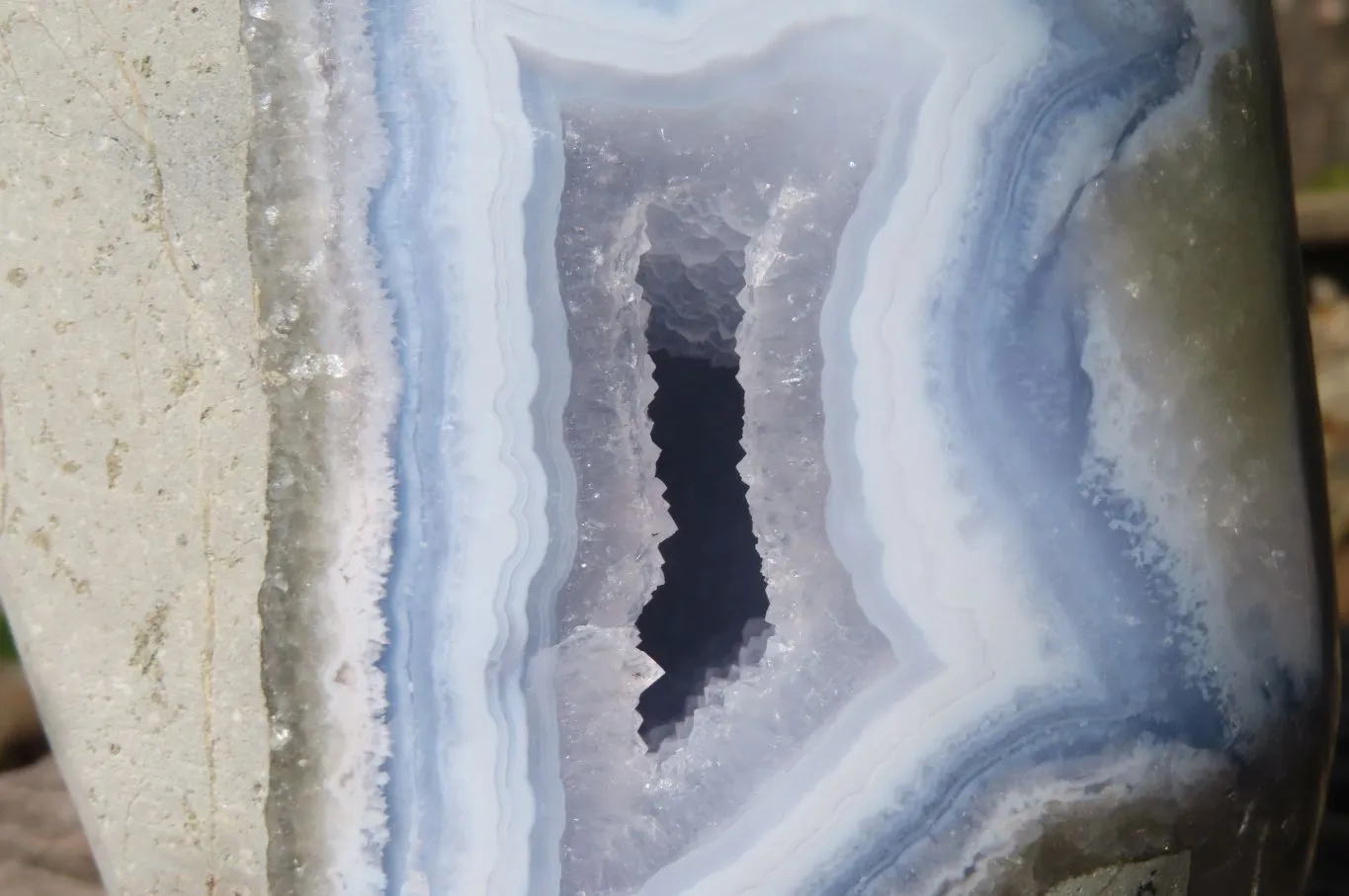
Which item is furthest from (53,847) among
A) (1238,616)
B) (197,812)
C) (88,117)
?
(1238,616)

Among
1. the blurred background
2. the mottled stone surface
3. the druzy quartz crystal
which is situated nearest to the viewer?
the druzy quartz crystal

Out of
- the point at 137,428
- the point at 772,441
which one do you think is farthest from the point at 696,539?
the point at 137,428

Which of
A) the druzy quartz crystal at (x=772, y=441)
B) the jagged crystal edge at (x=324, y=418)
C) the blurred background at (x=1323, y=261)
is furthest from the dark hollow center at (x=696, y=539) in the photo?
the blurred background at (x=1323, y=261)

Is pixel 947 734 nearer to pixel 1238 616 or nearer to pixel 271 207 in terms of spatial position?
pixel 1238 616

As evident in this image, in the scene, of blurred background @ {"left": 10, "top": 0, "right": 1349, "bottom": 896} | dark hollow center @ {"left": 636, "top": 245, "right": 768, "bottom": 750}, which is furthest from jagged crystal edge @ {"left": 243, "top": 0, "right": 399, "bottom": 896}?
blurred background @ {"left": 10, "top": 0, "right": 1349, "bottom": 896}

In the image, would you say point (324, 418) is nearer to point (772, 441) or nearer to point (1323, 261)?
point (772, 441)

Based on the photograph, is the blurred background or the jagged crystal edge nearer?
the jagged crystal edge

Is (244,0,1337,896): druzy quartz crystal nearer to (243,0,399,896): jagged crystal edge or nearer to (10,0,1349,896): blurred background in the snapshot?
(243,0,399,896): jagged crystal edge
